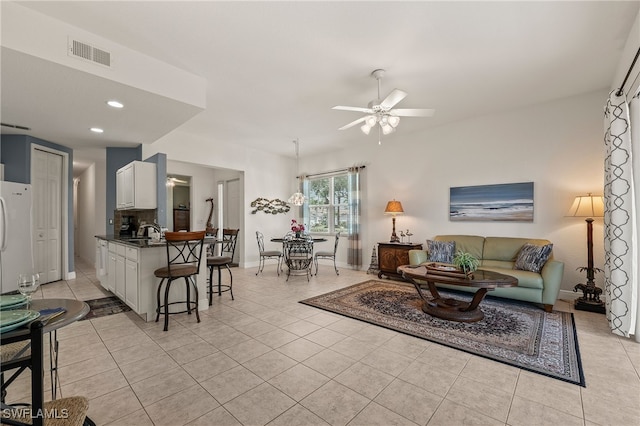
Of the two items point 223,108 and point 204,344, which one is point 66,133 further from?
point 204,344

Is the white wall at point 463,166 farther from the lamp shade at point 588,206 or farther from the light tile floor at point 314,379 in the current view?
the light tile floor at point 314,379

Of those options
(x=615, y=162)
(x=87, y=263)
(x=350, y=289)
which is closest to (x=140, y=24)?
(x=350, y=289)

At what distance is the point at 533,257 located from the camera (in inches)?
157

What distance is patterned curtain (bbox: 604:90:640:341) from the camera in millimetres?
2807

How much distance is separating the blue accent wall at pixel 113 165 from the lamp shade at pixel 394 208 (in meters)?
5.10

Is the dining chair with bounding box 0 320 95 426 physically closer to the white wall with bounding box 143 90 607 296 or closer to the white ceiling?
the white ceiling

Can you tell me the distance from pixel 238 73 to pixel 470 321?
3993 mm

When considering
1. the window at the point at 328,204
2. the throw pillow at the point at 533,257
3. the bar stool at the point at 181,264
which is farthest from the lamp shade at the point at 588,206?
the bar stool at the point at 181,264

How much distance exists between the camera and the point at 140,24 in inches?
101

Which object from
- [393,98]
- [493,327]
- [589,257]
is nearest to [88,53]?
[393,98]

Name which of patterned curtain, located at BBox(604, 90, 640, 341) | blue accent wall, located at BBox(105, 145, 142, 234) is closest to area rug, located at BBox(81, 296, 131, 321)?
blue accent wall, located at BBox(105, 145, 142, 234)

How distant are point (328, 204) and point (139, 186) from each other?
421 cm

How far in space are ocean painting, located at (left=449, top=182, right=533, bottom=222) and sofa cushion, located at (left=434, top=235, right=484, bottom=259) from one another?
370 millimetres

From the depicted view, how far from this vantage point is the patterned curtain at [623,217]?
9.21 ft
